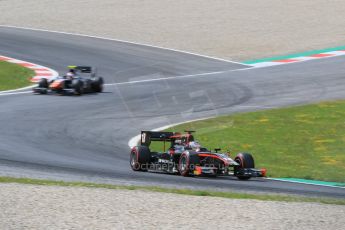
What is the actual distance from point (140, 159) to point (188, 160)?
1170 mm

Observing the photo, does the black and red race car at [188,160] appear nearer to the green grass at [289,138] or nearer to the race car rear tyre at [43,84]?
the green grass at [289,138]

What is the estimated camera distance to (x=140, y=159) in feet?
51.0

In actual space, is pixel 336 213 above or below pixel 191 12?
Result: below

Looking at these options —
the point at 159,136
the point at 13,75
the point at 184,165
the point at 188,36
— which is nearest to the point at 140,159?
the point at 159,136

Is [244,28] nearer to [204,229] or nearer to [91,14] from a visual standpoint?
[91,14]

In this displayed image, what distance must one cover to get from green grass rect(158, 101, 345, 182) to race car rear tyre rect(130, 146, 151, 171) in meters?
2.33

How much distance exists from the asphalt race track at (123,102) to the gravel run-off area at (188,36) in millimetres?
2330

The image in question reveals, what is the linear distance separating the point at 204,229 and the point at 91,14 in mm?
32905

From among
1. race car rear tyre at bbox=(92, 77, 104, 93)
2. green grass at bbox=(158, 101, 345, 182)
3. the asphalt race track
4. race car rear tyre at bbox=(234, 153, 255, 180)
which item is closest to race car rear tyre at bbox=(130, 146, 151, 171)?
the asphalt race track

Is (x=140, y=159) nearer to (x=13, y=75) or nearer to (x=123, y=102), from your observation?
(x=123, y=102)

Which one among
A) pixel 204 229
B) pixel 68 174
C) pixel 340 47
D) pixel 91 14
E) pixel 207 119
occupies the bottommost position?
pixel 204 229

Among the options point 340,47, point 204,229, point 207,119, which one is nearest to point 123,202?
point 204,229

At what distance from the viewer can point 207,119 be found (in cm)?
2134

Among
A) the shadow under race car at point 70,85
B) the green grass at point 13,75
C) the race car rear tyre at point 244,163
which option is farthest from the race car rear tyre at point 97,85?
the race car rear tyre at point 244,163
